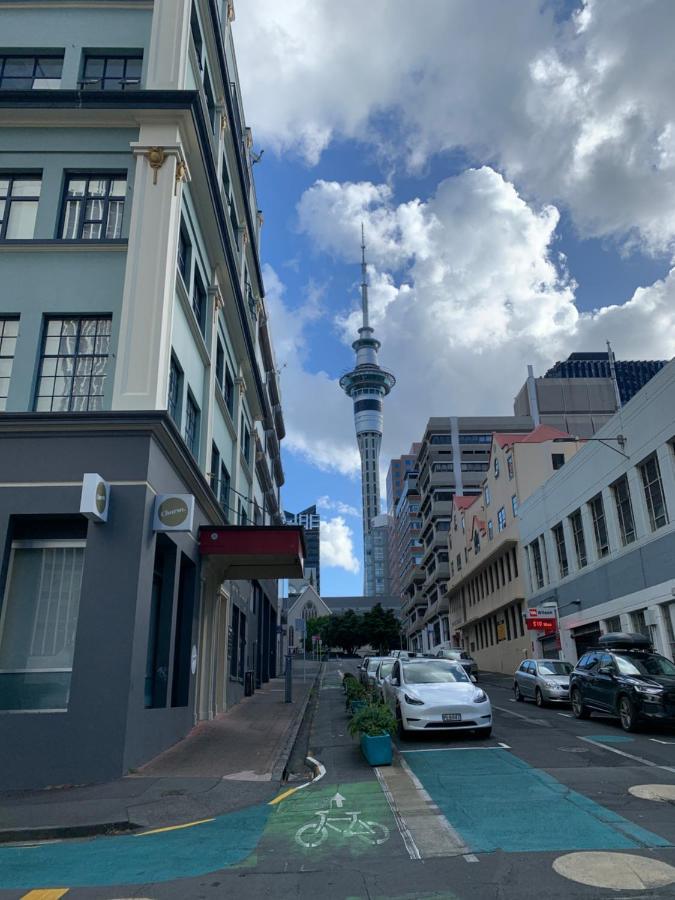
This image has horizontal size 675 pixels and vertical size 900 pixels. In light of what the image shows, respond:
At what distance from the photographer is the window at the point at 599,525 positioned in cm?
2835

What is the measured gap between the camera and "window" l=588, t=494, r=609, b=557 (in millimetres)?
A: 28348

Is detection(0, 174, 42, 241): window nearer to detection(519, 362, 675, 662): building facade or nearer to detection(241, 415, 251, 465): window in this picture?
detection(241, 415, 251, 465): window

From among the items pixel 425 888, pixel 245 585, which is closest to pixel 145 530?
pixel 425 888

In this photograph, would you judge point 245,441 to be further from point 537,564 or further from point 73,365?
point 537,564

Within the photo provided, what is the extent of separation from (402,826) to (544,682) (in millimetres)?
15133

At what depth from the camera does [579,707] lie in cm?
1792

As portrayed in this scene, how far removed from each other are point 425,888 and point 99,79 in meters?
16.8

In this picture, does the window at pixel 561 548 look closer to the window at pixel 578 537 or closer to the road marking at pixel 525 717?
the window at pixel 578 537

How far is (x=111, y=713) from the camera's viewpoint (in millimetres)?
10992

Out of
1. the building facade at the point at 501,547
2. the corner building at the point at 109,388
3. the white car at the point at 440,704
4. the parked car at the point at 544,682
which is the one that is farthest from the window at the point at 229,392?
the building facade at the point at 501,547

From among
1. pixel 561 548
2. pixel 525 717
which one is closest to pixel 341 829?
pixel 525 717

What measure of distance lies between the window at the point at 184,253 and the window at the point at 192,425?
285 cm

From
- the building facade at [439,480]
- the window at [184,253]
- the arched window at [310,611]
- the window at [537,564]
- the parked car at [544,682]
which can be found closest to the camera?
the window at [184,253]

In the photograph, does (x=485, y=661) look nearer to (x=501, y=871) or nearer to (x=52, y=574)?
(x=52, y=574)
